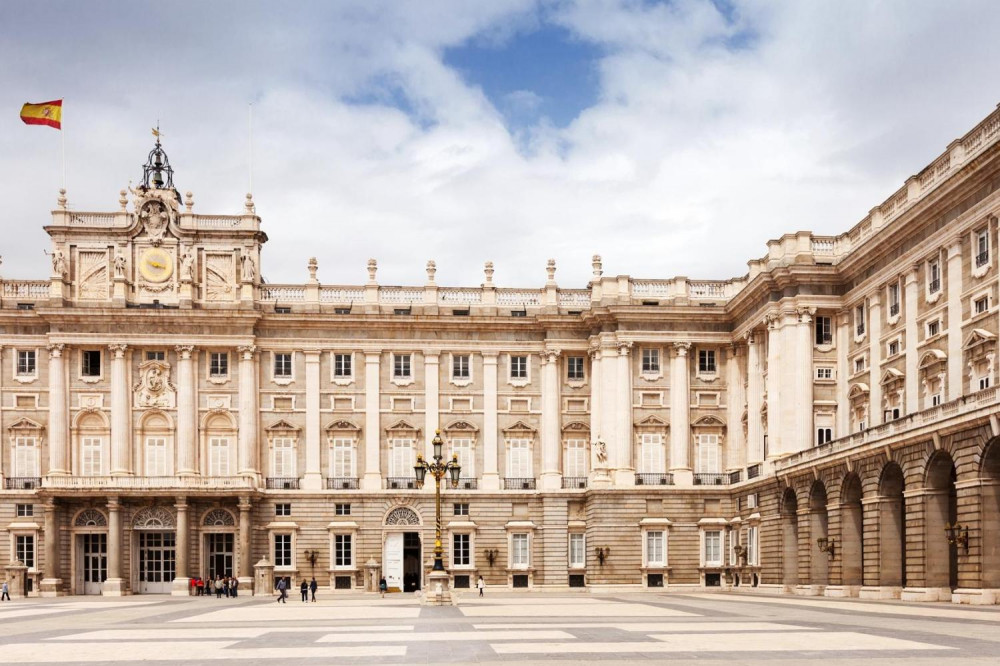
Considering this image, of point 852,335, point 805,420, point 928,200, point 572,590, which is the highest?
point 928,200

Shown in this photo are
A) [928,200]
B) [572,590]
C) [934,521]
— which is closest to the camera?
[934,521]

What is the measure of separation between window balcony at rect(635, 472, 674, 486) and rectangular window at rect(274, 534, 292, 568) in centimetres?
2030

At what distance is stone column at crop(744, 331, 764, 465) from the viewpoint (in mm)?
69250

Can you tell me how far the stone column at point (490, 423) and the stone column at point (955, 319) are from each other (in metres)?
31.1

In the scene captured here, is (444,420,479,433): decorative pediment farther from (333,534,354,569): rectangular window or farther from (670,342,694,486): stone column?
(670,342,694,486): stone column

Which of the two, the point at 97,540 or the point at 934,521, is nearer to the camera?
the point at 934,521

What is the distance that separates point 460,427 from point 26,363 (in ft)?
83.2

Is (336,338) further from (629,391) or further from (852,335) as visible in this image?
(852,335)

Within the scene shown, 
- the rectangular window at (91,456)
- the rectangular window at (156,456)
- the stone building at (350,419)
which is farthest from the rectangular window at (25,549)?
the rectangular window at (156,456)

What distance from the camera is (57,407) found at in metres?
73.3

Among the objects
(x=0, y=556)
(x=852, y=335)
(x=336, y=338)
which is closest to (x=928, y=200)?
(x=852, y=335)

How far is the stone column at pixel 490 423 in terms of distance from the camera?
75812mm

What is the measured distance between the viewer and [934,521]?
46.5 m

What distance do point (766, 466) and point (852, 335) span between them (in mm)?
8084
